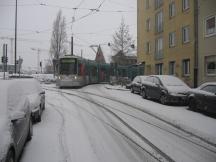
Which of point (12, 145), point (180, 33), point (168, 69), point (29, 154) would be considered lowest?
point (29, 154)

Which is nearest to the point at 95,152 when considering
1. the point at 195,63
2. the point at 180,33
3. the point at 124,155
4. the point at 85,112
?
the point at 124,155

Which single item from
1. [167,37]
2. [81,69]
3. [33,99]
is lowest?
[33,99]

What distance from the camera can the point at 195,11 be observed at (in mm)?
29203

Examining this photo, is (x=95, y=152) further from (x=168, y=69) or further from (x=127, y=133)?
(x=168, y=69)

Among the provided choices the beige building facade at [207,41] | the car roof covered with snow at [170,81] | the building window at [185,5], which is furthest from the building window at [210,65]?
the building window at [185,5]

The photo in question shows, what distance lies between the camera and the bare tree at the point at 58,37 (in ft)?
203

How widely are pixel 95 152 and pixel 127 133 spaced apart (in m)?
2.55

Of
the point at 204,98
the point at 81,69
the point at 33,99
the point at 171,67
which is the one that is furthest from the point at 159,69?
the point at 33,99

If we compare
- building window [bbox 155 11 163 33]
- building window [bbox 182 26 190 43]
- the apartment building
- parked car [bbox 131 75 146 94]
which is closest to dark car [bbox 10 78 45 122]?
parked car [bbox 131 75 146 94]

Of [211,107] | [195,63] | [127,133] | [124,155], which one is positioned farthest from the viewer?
[195,63]

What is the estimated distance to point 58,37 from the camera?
61656 millimetres

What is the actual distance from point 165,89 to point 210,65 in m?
8.65

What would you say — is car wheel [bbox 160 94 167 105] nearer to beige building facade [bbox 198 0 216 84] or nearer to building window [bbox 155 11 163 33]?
beige building facade [bbox 198 0 216 84]

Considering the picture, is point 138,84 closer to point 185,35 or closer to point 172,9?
point 185,35
